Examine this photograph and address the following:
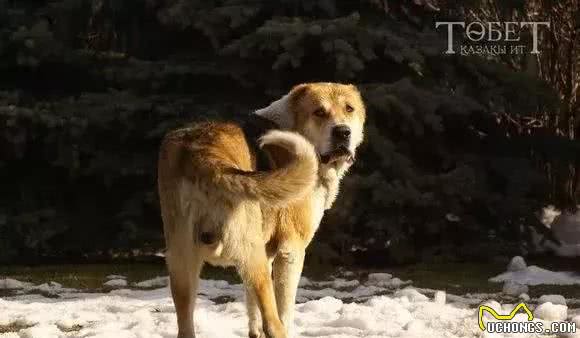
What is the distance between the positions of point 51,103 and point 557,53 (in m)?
7.08

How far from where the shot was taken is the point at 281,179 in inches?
181

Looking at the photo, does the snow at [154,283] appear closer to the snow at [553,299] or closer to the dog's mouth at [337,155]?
the snow at [553,299]

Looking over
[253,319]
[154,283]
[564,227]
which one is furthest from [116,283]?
[564,227]

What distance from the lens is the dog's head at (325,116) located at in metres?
5.68

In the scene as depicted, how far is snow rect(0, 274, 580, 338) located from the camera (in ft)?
20.5

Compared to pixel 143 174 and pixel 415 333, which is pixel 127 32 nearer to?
pixel 143 174

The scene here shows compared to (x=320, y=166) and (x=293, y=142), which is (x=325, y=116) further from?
(x=293, y=142)

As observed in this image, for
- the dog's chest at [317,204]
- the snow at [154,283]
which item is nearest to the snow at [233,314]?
the snow at [154,283]

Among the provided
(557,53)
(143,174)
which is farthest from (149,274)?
(557,53)

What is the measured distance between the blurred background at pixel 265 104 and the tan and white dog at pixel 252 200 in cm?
390
